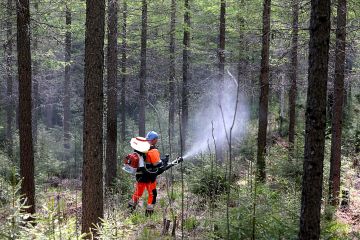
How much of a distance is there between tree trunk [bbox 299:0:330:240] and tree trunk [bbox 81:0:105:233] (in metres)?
3.70

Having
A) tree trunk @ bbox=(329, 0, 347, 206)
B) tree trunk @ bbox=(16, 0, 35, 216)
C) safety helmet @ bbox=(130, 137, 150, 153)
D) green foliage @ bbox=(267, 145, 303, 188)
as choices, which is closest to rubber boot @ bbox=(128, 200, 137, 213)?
safety helmet @ bbox=(130, 137, 150, 153)

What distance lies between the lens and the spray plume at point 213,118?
76.5 feet

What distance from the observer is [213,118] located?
2850cm

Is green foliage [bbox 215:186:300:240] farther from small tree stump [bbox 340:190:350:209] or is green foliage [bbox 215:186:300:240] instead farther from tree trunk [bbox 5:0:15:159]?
tree trunk [bbox 5:0:15:159]

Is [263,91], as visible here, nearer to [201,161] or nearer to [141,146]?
[201,161]

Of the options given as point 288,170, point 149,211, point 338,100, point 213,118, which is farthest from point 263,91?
point 213,118

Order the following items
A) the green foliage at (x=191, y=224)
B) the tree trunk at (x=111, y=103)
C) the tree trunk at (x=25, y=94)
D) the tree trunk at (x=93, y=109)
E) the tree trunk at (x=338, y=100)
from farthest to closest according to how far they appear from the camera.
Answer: the tree trunk at (x=111, y=103), the tree trunk at (x=338, y=100), the tree trunk at (x=25, y=94), the green foliage at (x=191, y=224), the tree trunk at (x=93, y=109)

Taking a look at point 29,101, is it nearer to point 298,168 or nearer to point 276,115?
point 298,168

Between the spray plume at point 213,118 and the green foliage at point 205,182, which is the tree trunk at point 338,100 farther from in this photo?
the spray plume at point 213,118

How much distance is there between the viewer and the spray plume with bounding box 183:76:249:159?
76.5ft

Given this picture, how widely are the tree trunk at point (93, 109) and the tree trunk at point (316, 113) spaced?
3.70 m

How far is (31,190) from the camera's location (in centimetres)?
970

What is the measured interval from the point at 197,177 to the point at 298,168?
3.27 m

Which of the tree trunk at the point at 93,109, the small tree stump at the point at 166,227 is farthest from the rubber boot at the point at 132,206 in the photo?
the tree trunk at the point at 93,109
